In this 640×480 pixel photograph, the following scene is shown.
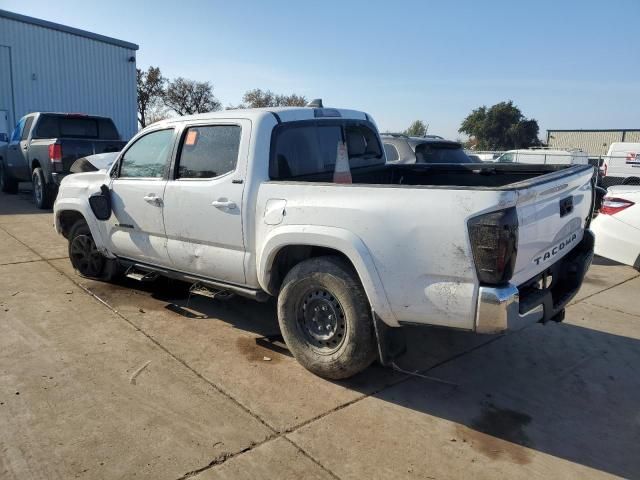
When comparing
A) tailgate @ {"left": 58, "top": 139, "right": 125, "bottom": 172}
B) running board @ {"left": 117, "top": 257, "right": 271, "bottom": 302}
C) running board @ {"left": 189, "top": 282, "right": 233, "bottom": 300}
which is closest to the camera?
running board @ {"left": 117, "top": 257, "right": 271, "bottom": 302}

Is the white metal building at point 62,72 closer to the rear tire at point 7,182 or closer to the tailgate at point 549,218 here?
the rear tire at point 7,182

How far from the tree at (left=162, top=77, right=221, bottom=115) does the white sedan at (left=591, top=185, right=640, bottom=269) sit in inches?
1795

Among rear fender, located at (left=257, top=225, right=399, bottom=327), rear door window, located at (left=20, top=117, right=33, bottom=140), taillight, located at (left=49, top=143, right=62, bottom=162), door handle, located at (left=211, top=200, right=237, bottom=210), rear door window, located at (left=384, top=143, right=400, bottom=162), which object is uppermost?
rear door window, located at (left=20, top=117, right=33, bottom=140)

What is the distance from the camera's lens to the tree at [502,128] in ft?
198

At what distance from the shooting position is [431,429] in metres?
3.10

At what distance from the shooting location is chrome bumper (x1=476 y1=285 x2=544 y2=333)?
8.97ft

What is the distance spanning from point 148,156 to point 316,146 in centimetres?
169

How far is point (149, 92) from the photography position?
46.8 metres

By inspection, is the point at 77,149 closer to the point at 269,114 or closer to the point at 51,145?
the point at 51,145

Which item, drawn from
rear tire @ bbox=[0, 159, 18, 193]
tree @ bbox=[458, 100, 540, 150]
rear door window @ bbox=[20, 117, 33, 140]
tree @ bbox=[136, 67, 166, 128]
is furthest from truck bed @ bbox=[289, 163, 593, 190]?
tree @ bbox=[458, 100, 540, 150]

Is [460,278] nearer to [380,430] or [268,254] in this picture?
[380,430]

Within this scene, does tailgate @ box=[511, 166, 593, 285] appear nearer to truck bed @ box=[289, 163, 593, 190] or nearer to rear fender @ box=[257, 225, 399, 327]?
truck bed @ box=[289, 163, 593, 190]

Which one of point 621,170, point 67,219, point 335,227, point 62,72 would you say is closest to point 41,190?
point 67,219

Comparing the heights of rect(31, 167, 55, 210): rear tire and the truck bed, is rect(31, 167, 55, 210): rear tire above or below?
below
